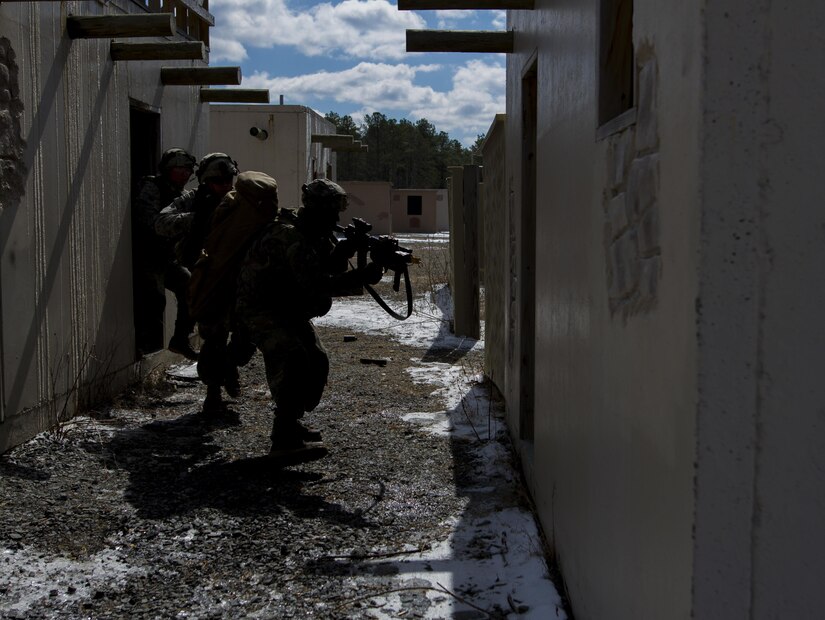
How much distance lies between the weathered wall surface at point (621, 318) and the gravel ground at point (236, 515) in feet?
2.21

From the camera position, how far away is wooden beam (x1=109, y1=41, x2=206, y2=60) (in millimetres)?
6703

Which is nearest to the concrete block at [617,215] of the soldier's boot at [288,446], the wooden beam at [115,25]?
the soldier's boot at [288,446]

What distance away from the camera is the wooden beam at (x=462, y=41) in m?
5.73

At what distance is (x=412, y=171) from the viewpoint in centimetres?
6688

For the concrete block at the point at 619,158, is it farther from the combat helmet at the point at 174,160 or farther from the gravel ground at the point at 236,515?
the combat helmet at the point at 174,160

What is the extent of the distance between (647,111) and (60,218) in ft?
15.3

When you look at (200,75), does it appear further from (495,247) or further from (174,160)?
(495,247)

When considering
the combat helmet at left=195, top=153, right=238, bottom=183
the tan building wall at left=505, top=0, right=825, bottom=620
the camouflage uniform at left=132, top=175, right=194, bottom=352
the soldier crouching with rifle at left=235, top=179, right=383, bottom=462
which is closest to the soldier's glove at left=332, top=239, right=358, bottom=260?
the soldier crouching with rifle at left=235, top=179, right=383, bottom=462

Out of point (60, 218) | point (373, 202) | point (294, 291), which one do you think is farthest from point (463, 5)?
point (373, 202)

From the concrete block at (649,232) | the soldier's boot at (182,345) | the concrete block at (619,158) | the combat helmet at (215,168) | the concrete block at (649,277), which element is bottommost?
the soldier's boot at (182,345)

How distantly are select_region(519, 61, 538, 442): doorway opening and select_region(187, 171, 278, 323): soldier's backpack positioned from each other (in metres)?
1.46

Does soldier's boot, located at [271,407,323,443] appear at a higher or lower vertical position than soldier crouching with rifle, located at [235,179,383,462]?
lower

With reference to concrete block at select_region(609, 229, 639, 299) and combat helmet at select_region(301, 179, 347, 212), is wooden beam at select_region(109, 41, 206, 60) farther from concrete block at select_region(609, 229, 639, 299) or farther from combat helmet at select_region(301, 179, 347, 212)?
concrete block at select_region(609, 229, 639, 299)

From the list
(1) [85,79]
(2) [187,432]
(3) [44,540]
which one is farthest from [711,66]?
(1) [85,79]
